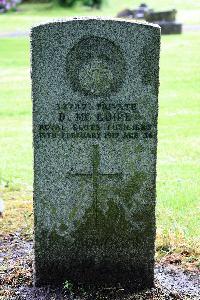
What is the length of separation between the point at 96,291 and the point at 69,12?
37.1m

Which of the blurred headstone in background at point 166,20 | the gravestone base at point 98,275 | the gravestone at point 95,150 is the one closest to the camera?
the gravestone at point 95,150

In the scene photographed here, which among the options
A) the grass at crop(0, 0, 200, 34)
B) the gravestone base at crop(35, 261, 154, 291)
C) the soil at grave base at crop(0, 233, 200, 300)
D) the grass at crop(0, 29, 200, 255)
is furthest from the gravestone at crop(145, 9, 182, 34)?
the gravestone base at crop(35, 261, 154, 291)

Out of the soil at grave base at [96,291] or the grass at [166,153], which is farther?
the grass at [166,153]

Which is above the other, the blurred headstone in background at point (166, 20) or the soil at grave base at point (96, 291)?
the blurred headstone in background at point (166, 20)

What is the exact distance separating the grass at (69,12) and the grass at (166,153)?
14.4 m

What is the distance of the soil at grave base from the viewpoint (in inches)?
204

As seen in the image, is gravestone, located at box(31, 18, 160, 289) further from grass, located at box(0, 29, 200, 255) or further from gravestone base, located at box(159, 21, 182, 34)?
gravestone base, located at box(159, 21, 182, 34)

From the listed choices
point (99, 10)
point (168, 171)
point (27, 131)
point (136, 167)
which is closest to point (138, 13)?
point (99, 10)

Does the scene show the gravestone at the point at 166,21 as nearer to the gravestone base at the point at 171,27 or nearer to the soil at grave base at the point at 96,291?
the gravestone base at the point at 171,27

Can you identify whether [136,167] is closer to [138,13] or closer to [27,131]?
[27,131]

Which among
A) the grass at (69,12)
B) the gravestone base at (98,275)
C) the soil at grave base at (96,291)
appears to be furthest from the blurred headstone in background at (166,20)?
the gravestone base at (98,275)

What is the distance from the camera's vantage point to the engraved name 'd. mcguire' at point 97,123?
4965mm

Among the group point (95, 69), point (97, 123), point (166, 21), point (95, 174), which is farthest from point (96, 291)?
point (166, 21)

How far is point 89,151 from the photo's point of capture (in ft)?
16.6
